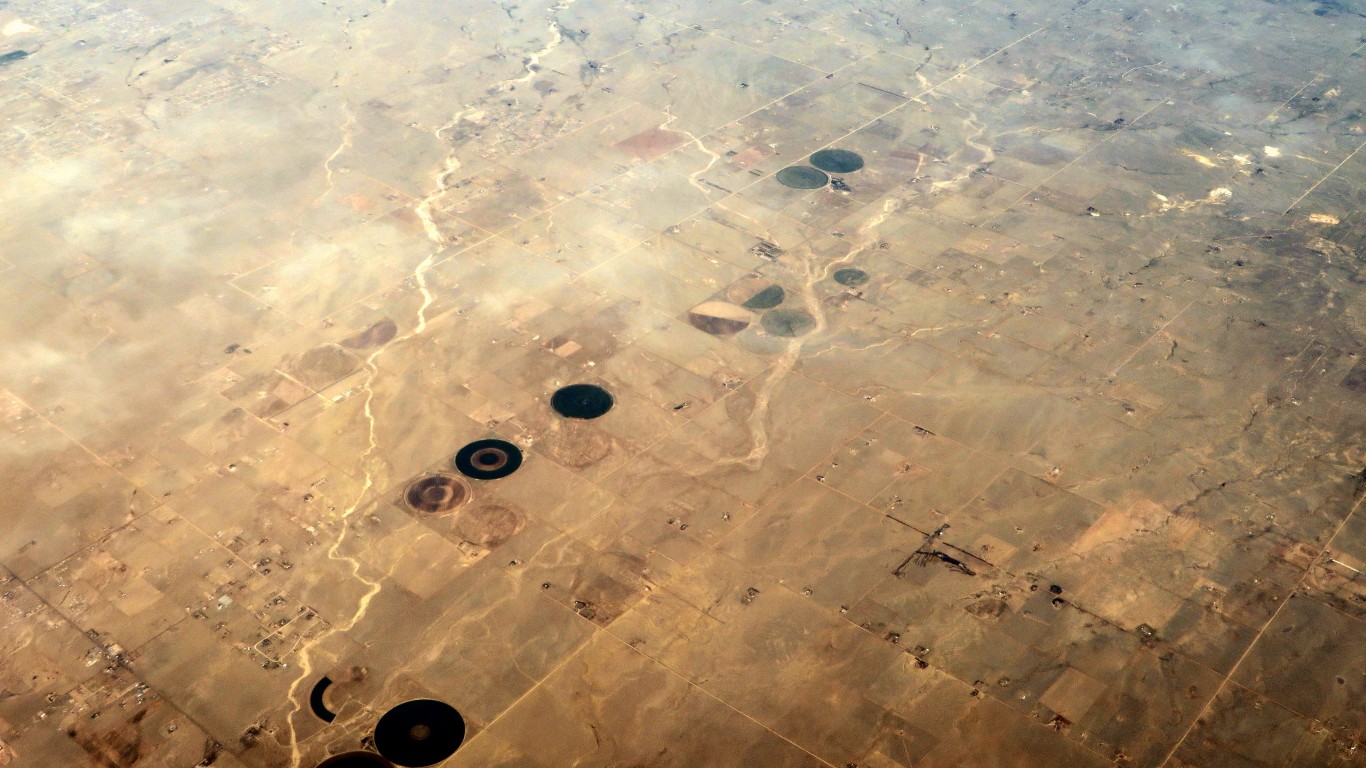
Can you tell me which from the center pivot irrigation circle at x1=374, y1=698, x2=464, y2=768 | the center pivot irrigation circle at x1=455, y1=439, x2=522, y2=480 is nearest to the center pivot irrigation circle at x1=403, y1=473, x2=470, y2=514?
the center pivot irrigation circle at x1=455, y1=439, x2=522, y2=480

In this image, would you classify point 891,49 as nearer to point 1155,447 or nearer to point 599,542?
point 1155,447

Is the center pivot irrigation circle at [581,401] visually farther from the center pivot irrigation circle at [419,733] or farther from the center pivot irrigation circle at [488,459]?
the center pivot irrigation circle at [419,733]

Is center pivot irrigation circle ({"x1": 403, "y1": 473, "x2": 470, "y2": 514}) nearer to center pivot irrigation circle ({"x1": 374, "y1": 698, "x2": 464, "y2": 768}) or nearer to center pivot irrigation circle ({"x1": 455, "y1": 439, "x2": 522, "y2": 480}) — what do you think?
center pivot irrigation circle ({"x1": 455, "y1": 439, "x2": 522, "y2": 480})

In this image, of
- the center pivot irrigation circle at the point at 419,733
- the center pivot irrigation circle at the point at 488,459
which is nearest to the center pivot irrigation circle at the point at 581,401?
the center pivot irrigation circle at the point at 488,459

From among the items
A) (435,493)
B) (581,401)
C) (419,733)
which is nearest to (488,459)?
(435,493)

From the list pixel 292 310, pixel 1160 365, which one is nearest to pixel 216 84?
pixel 292 310

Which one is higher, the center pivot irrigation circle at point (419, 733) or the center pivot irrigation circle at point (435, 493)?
the center pivot irrigation circle at point (419, 733)

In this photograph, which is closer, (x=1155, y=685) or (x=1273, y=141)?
(x=1155, y=685)
